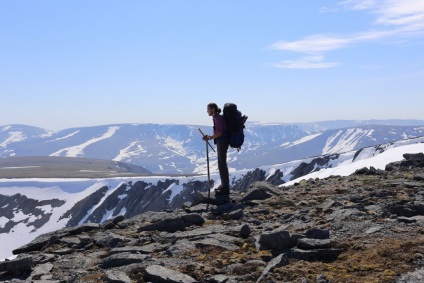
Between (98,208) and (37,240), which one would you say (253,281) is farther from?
(98,208)

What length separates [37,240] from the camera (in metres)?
15.0

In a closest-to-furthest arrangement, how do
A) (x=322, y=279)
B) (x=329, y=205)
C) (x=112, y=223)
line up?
(x=322, y=279) < (x=329, y=205) < (x=112, y=223)

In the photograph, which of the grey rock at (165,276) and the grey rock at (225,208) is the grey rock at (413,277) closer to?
the grey rock at (165,276)

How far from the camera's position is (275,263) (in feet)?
32.2

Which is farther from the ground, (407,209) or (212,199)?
(407,209)

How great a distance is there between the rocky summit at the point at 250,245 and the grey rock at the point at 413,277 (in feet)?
0.06

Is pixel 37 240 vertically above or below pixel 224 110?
below

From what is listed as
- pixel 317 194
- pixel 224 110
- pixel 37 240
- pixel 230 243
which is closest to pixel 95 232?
pixel 37 240

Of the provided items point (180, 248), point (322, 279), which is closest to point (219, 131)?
point (180, 248)

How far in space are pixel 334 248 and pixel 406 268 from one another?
2.04m

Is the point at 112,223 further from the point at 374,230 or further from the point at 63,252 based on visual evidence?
the point at 374,230

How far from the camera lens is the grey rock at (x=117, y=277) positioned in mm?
9719

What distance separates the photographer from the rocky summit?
31.4 ft

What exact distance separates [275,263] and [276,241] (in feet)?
5.30
